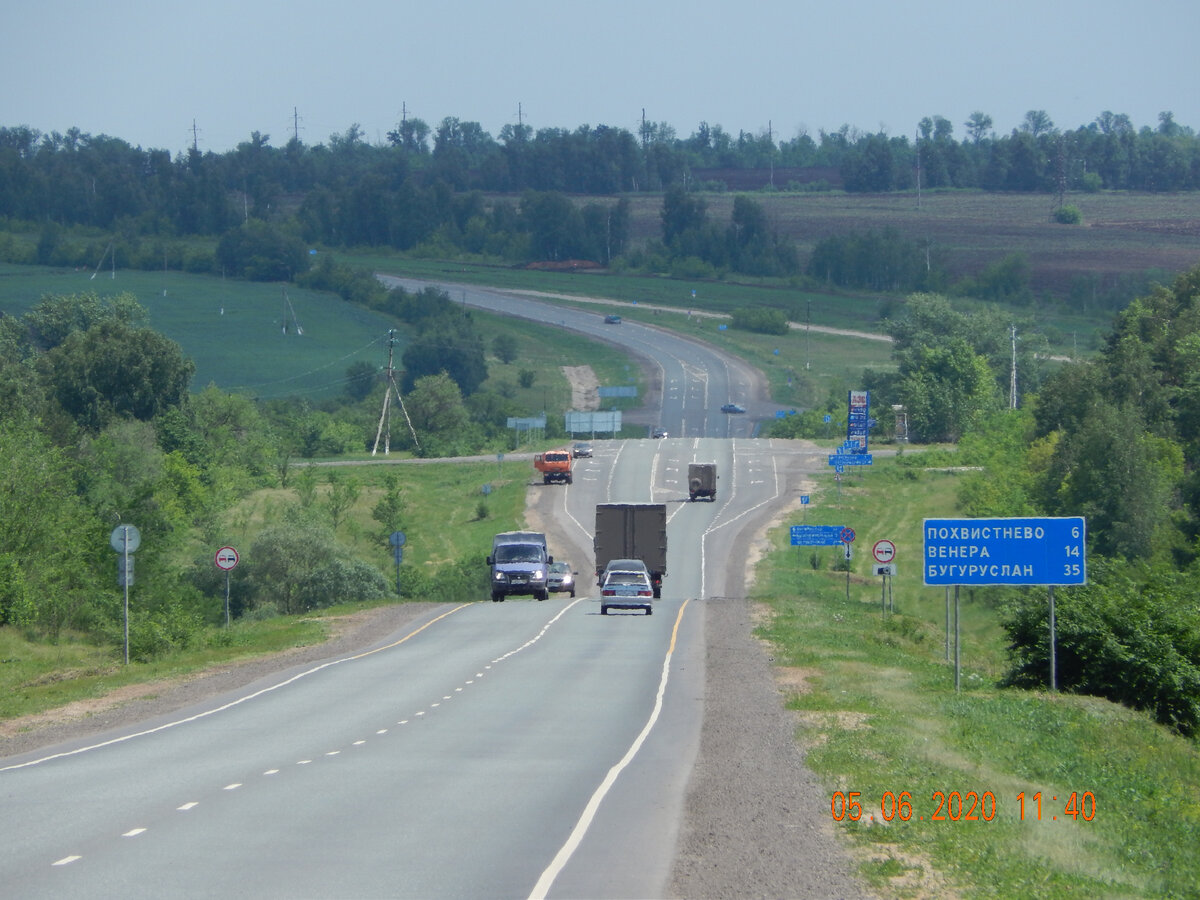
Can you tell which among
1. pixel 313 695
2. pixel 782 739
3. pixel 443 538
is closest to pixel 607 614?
pixel 313 695

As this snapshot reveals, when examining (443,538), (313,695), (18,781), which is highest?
(18,781)

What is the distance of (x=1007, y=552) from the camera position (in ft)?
78.2

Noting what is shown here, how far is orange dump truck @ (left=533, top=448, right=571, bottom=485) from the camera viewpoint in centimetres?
8744

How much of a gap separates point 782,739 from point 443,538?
5812 cm

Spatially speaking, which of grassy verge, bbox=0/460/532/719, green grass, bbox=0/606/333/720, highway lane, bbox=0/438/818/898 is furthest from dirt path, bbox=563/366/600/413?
highway lane, bbox=0/438/818/898

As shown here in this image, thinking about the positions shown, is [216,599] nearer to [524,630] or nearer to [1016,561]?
[524,630]

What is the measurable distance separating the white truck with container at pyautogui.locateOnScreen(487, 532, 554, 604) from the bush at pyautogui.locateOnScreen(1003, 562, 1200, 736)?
23092mm

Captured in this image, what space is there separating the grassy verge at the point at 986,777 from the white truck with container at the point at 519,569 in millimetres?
14851

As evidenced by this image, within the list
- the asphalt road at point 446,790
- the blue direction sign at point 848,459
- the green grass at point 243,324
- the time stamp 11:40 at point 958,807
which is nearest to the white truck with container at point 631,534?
the asphalt road at point 446,790

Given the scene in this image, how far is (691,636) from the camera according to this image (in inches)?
1382

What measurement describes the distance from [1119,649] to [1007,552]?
265cm

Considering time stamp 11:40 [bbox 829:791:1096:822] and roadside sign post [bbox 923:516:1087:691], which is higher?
roadside sign post [bbox 923:516:1087:691]

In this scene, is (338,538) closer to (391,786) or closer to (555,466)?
(555,466)

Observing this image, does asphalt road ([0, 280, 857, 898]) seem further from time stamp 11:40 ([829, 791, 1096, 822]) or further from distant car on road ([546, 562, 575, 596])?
distant car on road ([546, 562, 575, 596])
